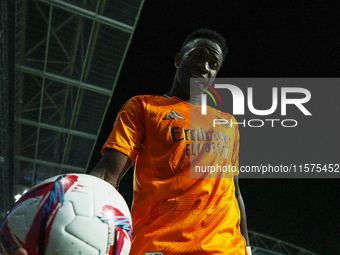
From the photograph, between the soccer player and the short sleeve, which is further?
the short sleeve

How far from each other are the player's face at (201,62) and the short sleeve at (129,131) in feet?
1.79

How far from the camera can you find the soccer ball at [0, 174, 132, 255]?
1.34 m

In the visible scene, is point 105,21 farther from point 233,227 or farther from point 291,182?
point 291,182

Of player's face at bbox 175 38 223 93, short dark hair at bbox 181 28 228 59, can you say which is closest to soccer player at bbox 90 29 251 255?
player's face at bbox 175 38 223 93

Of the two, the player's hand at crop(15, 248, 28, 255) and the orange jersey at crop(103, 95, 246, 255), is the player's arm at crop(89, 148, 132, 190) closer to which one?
the orange jersey at crop(103, 95, 246, 255)

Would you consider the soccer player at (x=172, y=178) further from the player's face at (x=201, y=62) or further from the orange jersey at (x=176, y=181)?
the player's face at (x=201, y=62)

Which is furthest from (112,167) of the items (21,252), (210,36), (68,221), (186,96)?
(210,36)

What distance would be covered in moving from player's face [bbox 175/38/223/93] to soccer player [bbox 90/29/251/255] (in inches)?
11.9

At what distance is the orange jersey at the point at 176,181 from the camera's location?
169 centimetres

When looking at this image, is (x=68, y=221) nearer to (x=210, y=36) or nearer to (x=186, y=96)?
(x=186, y=96)

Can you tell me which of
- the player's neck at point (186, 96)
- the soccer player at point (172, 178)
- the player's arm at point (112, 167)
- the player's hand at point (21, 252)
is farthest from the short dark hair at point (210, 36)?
the player's hand at point (21, 252)

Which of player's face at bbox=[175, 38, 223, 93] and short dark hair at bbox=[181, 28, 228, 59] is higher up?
short dark hair at bbox=[181, 28, 228, 59]

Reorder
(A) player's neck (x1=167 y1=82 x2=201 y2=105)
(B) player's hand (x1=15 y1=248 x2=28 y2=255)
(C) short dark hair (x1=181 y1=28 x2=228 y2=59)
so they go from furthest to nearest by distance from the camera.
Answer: (C) short dark hair (x1=181 y1=28 x2=228 y2=59), (A) player's neck (x1=167 y1=82 x2=201 y2=105), (B) player's hand (x1=15 y1=248 x2=28 y2=255)

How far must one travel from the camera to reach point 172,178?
183 centimetres
